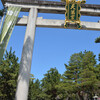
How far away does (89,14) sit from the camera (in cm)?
888

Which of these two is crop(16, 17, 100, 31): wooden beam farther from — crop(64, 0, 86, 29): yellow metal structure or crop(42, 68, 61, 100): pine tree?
crop(42, 68, 61, 100): pine tree

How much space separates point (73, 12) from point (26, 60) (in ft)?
13.5

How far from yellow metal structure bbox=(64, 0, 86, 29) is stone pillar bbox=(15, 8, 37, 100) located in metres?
2.02

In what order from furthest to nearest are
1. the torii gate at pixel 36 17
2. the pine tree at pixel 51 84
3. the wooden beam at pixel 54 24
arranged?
1. the pine tree at pixel 51 84
2. the wooden beam at pixel 54 24
3. the torii gate at pixel 36 17

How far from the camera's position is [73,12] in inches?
321

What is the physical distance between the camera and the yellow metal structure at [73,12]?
8.05 metres

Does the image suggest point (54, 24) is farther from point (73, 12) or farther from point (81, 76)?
point (81, 76)

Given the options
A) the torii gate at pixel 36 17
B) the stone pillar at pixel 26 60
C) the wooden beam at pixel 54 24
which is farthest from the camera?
the wooden beam at pixel 54 24

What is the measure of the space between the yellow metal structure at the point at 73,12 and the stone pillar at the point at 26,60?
2.02m

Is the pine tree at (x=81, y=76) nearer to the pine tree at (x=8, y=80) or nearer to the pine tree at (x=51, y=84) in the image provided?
the pine tree at (x=51, y=84)

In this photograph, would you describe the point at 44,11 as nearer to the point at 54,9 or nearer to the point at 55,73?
the point at 54,9

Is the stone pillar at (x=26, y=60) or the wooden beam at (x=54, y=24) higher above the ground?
the wooden beam at (x=54, y=24)

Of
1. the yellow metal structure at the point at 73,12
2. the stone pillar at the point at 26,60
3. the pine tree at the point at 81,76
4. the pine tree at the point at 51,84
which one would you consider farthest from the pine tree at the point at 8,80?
the pine tree at the point at 51,84

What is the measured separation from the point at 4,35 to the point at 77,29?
4.37 meters
